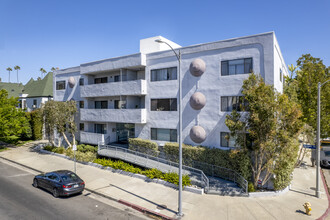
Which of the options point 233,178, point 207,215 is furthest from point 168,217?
point 233,178

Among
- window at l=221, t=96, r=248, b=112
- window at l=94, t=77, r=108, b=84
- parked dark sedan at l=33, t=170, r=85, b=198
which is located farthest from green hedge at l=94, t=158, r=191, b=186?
window at l=94, t=77, r=108, b=84

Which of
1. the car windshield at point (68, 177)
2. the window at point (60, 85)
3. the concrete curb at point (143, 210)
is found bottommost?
the concrete curb at point (143, 210)

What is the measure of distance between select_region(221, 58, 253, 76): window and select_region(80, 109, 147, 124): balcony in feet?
28.6

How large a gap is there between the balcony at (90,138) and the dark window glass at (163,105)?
7.40 meters

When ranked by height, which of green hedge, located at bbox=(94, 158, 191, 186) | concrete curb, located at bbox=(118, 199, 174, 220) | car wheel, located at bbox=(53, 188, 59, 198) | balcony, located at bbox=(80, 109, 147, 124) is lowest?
concrete curb, located at bbox=(118, 199, 174, 220)

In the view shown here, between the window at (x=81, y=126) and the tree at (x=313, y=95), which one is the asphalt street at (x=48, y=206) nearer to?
the window at (x=81, y=126)

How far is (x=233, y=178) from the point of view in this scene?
649 inches

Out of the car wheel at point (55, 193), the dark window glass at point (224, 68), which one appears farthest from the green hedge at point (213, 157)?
the car wheel at point (55, 193)

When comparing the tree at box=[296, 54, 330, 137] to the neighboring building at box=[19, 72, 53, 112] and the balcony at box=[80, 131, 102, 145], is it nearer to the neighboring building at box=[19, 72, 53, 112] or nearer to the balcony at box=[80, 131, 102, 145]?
the balcony at box=[80, 131, 102, 145]

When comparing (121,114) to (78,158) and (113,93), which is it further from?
(78,158)

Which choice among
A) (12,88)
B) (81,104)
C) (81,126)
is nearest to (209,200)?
(81,126)

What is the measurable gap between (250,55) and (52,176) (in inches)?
670

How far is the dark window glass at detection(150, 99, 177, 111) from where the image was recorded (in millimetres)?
20500

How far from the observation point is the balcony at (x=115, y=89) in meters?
21.8
